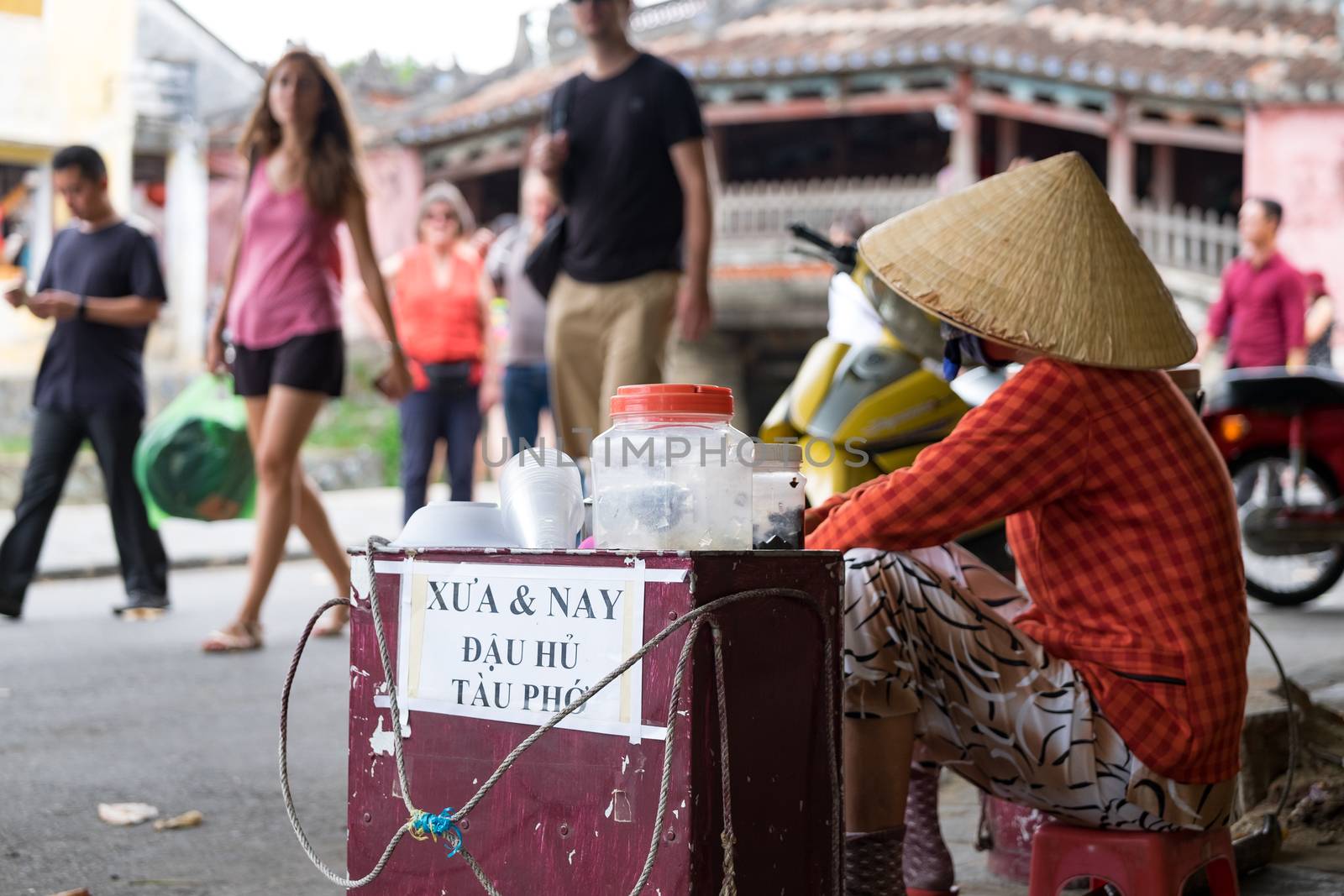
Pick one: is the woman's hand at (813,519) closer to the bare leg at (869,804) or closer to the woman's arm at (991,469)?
the woman's arm at (991,469)

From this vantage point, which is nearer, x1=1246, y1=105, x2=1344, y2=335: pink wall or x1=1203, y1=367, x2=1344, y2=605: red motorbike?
x1=1203, y1=367, x2=1344, y2=605: red motorbike

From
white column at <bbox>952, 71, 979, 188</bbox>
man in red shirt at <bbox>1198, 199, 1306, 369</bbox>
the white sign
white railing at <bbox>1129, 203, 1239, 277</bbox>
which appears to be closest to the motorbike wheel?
man in red shirt at <bbox>1198, 199, 1306, 369</bbox>

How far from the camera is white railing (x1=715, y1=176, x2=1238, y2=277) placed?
56.3ft

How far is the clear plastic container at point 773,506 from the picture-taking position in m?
2.06

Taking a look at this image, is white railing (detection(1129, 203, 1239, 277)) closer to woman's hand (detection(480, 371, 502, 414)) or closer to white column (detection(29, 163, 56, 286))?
woman's hand (detection(480, 371, 502, 414))

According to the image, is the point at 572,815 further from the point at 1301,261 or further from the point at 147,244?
the point at 1301,261

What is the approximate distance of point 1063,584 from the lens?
2.30 metres

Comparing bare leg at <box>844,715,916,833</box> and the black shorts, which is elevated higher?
the black shorts

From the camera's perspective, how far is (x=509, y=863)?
6.41 ft

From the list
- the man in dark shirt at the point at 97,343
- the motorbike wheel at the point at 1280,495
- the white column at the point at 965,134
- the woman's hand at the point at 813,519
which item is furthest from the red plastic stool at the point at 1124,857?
the white column at the point at 965,134

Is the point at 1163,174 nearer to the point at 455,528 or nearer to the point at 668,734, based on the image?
the point at 455,528

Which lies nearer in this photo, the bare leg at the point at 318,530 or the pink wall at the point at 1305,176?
the bare leg at the point at 318,530

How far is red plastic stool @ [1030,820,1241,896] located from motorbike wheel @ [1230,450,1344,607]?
16.9 feet

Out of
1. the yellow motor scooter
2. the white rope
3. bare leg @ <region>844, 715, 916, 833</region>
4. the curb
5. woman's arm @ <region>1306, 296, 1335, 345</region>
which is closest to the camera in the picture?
the white rope
